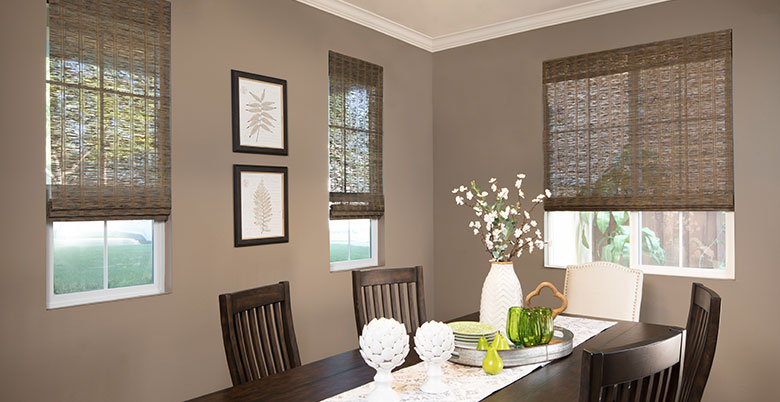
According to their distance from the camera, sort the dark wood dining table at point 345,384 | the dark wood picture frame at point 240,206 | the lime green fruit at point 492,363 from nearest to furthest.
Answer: the dark wood dining table at point 345,384 < the lime green fruit at point 492,363 < the dark wood picture frame at point 240,206

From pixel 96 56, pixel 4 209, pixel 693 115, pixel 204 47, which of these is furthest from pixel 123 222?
pixel 693 115

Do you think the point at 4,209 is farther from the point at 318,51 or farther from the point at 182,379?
the point at 318,51

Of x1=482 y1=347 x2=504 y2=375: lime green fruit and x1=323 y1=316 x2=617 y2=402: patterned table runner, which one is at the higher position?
x1=482 y1=347 x2=504 y2=375: lime green fruit

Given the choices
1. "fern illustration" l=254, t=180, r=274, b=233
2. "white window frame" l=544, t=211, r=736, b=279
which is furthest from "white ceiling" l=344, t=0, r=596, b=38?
"white window frame" l=544, t=211, r=736, b=279

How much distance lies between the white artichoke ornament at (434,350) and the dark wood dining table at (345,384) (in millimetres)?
167

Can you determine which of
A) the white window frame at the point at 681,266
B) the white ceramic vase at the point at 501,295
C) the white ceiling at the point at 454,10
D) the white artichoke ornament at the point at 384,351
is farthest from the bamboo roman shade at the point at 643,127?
the white artichoke ornament at the point at 384,351

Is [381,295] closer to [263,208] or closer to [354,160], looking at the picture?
[263,208]

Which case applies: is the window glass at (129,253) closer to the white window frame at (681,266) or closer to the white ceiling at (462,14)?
the white ceiling at (462,14)

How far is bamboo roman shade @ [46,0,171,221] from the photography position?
251 cm

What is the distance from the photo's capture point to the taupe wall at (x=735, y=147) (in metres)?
3.27

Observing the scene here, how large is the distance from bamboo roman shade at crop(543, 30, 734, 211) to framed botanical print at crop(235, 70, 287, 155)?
6.53 ft

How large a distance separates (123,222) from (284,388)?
158 centimetres

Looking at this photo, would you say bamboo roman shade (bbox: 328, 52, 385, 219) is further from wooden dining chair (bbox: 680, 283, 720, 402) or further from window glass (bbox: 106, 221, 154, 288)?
wooden dining chair (bbox: 680, 283, 720, 402)

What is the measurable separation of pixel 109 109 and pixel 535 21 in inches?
120
